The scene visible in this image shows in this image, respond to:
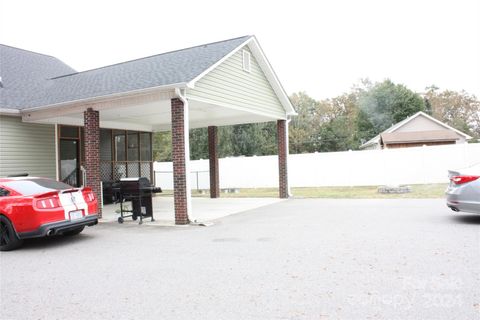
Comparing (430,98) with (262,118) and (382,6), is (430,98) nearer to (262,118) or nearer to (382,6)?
(382,6)

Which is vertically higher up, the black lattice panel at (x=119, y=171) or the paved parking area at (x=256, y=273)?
the black lattice panel at (x=119, y=171)

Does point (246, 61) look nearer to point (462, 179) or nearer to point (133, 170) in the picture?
point (133, 170)

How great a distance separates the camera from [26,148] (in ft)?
46.6

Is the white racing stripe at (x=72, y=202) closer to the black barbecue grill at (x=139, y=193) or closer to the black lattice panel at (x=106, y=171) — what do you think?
the black barbecue grill at (x=139, y=193)

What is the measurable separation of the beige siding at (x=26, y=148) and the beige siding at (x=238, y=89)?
6665 mm

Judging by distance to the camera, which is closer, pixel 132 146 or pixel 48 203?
pixel 48 203

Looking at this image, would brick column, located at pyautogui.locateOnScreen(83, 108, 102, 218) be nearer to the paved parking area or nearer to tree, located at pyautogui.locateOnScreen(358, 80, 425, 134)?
the paved parking area

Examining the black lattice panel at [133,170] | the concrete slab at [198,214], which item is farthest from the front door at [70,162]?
the black lattice panel at [133,170]

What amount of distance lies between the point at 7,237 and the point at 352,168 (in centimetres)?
1835

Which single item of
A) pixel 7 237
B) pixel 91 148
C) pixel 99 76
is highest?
pixel 99 76

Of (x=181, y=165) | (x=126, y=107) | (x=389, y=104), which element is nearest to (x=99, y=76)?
(x=126, y=107)

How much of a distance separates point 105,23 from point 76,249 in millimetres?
21393

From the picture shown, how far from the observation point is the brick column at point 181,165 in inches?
426

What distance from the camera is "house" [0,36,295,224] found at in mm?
11297
